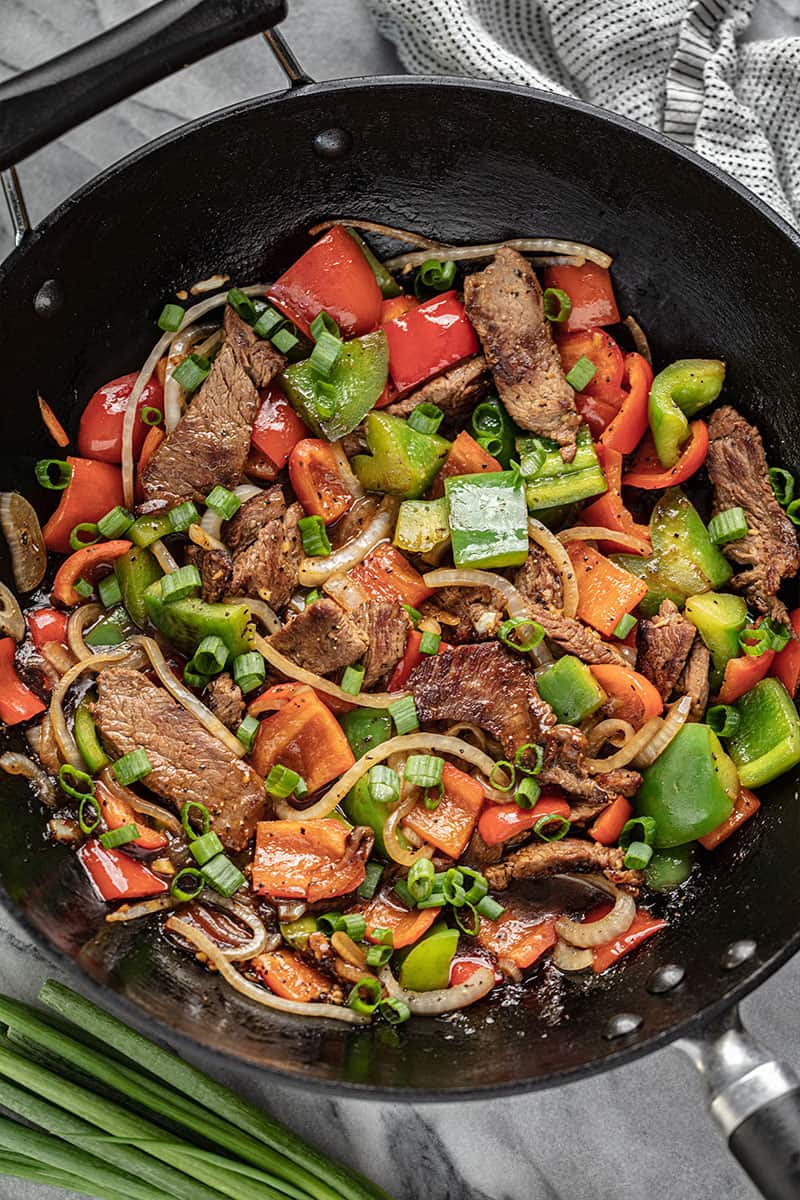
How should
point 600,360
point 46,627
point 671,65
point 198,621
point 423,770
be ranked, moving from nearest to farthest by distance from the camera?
1. point 423,770
2. point 198,621
3. point 46,627
4. point 600,360
5. point 671,65

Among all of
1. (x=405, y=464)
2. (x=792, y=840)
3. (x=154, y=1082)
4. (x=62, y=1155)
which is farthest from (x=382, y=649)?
(x=62, y=1155)

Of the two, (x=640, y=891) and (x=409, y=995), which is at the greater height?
→ (x=409, y=995)

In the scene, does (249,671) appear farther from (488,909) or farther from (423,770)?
(488,909)

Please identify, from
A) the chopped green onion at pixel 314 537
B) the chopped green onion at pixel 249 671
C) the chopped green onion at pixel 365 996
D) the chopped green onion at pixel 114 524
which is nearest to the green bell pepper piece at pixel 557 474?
the chopped green onion at pixel 314 537

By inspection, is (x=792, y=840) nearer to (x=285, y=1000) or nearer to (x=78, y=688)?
(x=285, y=1000)

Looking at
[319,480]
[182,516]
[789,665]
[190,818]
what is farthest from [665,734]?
[182,516]

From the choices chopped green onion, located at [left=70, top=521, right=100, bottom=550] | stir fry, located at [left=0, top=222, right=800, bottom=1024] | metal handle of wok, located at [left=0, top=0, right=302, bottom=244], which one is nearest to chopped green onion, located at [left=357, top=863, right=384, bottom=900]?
stir fry, located at [left=0, top=222, right=800, bottom=1024]

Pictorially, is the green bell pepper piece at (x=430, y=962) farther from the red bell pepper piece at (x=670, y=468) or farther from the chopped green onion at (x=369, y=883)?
the red bell pepper piece at (x=670, y=468)
